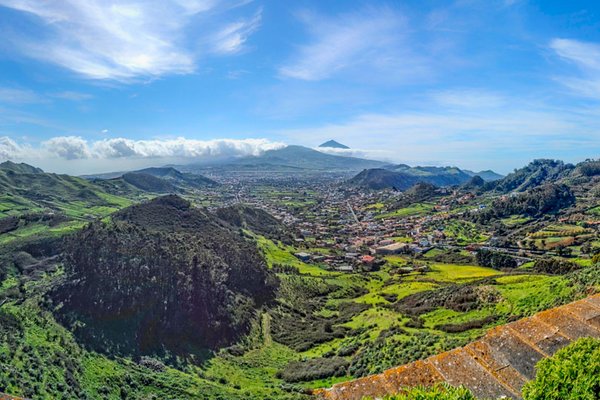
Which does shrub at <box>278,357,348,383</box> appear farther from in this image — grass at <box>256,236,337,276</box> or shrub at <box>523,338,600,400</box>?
grass at <box>256,236,337,276</box>

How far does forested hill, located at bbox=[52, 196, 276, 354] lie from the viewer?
34.0 m

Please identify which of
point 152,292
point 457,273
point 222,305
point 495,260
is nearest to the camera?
point 152,292

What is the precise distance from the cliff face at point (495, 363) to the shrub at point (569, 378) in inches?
15.8

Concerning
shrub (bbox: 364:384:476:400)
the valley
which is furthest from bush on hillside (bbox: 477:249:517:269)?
shrub (bbox: 364:384:476:400)

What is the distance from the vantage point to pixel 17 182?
6383 inches

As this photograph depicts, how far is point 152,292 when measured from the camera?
39656 millimetres

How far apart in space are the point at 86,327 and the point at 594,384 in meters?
36.2

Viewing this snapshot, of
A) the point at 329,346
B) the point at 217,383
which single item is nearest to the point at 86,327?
the point at 217,383

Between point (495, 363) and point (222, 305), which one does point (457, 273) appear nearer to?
point (222, 305)

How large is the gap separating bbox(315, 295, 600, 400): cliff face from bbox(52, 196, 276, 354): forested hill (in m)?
31.6

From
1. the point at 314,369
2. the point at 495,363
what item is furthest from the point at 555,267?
the point at 495,363

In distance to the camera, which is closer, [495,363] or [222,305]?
[495,363]

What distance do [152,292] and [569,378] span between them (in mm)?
40261

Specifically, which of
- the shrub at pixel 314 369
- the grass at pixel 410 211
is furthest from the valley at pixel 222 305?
the grass at pixel 410 211
